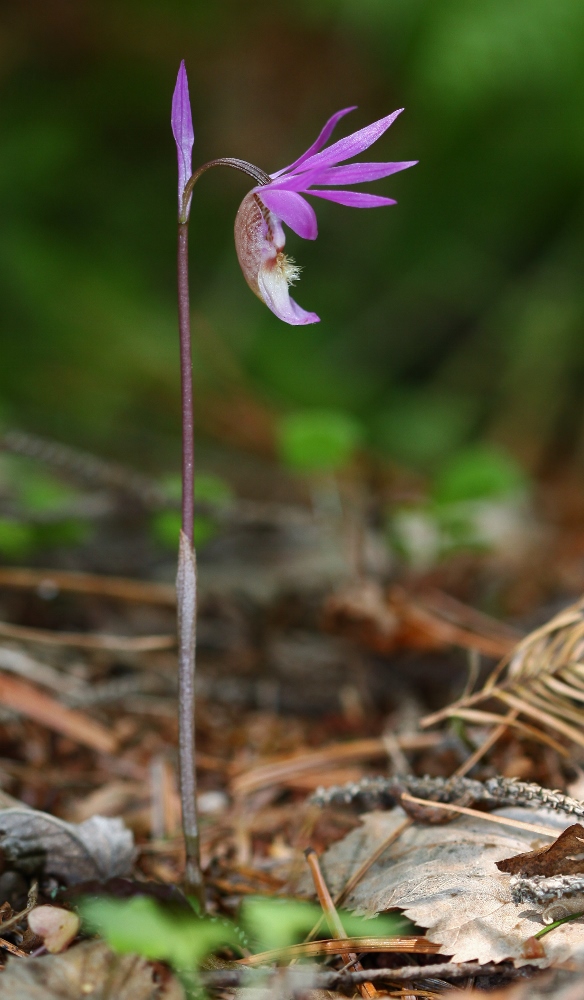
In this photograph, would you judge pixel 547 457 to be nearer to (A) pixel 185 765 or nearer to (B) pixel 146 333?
(B) pixel 146 333

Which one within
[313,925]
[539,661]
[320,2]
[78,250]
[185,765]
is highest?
[320,2]

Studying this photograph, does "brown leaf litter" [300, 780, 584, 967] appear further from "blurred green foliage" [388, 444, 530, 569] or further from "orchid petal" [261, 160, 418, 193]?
"blurred green foliage" [388, 444, 530, 569]

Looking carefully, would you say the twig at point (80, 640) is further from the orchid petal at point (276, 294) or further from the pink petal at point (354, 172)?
the pink petal at point (354, 172)

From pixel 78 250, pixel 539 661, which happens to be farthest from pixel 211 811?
pixel 78 250

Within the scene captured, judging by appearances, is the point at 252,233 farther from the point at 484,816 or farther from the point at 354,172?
the point at 484,816

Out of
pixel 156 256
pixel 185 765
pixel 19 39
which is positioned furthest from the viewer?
pixel 156 256

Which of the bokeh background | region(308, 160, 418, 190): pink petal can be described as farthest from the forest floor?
the bokeh background
